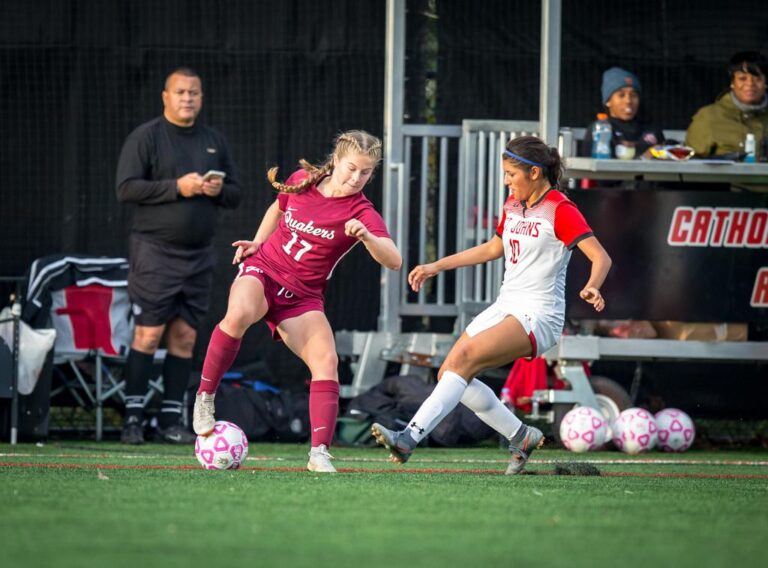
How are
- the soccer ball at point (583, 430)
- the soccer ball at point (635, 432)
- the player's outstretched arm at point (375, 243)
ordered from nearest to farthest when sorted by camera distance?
1. the player's outstretched arm at point (375, 243)
2. the soccer ball at point (583, 430)
3. the soccer ball at point (635, 432)

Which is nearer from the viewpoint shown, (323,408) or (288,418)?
(323,408)

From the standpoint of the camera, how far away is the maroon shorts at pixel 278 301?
644cm

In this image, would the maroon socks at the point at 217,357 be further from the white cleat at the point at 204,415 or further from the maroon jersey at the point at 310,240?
the maroon jersey at the point at 310,240

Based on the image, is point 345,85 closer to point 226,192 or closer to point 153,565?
point 226,192

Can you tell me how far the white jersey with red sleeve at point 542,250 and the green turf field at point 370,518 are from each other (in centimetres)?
77

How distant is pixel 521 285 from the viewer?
253 inches

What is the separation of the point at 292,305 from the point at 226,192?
2.74 metres

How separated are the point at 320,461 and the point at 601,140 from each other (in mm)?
3776

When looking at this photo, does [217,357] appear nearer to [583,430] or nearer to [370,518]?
[370,518]

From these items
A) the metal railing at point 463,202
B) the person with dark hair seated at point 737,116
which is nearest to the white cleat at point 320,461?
the metal railing at point 463,202

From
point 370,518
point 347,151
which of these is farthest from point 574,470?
point 370,518

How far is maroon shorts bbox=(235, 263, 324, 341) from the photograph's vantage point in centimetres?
644

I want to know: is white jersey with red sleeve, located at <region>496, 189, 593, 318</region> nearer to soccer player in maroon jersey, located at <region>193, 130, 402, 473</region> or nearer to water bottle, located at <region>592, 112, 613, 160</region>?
soccer player in maroon jersey, located at <region>193, 130, 402, 473</region>

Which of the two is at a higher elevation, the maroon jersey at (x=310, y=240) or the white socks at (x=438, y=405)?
the maroon jersey at (x=310, y=240)
